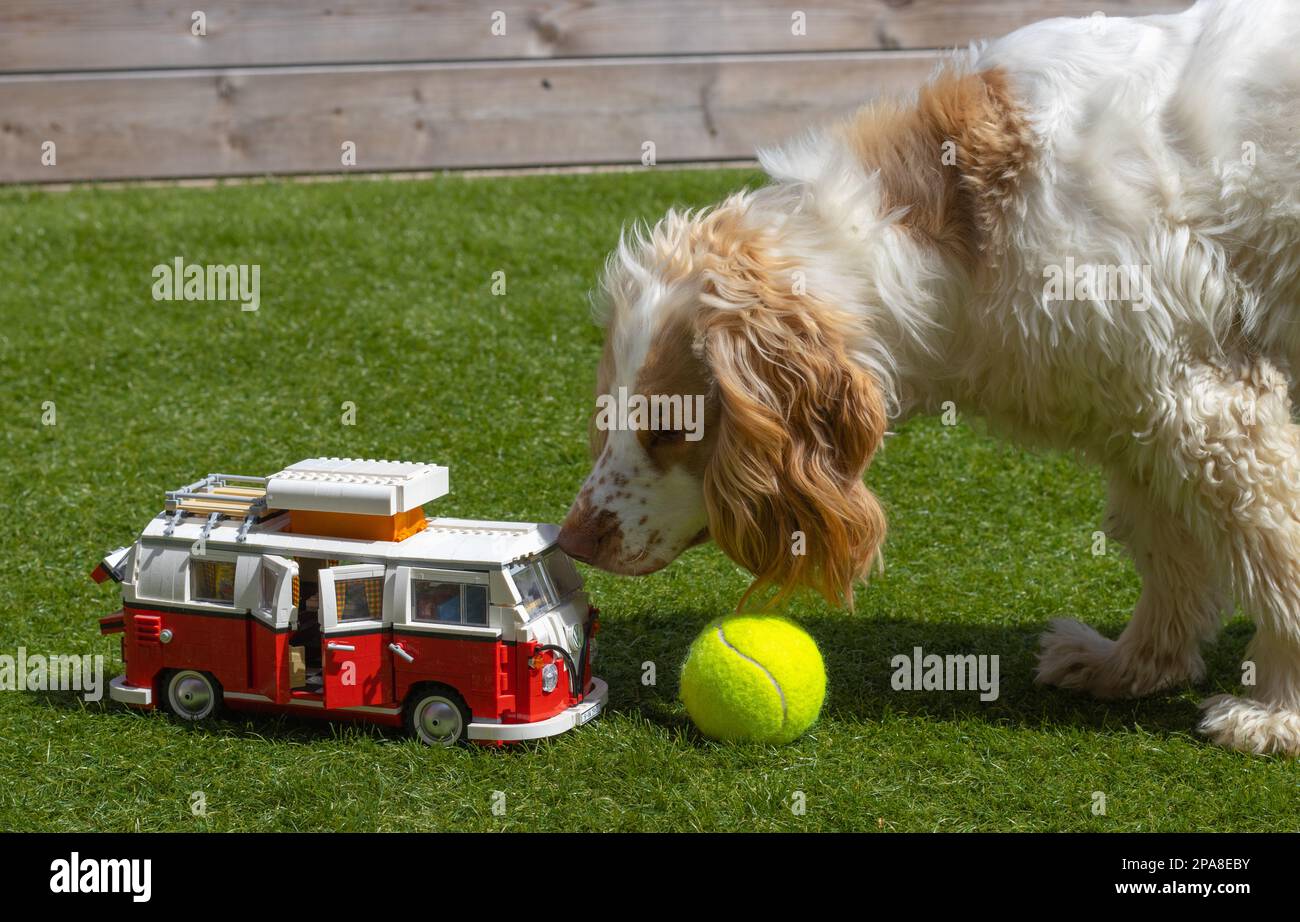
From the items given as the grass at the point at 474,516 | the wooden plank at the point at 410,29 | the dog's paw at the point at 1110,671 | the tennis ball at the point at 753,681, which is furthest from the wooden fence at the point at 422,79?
the tennis ball at the point at 753,681

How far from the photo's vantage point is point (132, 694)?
346cm

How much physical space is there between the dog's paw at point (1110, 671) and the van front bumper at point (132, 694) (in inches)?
94.0

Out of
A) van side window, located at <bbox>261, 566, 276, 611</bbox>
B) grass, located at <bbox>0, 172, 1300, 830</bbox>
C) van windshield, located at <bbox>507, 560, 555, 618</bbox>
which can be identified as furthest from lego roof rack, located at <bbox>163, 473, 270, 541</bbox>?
van windshield, located at <bbox>507, 560, 555, 618</bbox>

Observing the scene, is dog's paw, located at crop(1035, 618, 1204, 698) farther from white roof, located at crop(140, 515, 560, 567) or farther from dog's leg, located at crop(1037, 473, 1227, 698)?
white roof, located at crop(140, 515, 560, 567)

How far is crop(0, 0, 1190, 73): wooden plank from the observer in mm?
7773

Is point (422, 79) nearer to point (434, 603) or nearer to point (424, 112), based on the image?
point (424, 112)

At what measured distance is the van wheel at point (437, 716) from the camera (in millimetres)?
3293

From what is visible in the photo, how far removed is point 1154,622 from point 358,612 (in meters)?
2.18

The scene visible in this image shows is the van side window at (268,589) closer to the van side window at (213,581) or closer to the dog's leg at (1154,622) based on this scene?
the van side window at (213,581)

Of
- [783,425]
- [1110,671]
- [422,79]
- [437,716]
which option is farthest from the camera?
[422,79]

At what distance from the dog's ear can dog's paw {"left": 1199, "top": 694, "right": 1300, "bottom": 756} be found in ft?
3.41

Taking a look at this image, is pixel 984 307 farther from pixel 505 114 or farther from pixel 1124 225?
pixel 505 114

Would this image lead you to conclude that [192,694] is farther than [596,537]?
Yes

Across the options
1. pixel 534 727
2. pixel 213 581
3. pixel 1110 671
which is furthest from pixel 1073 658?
pixel 213 581
